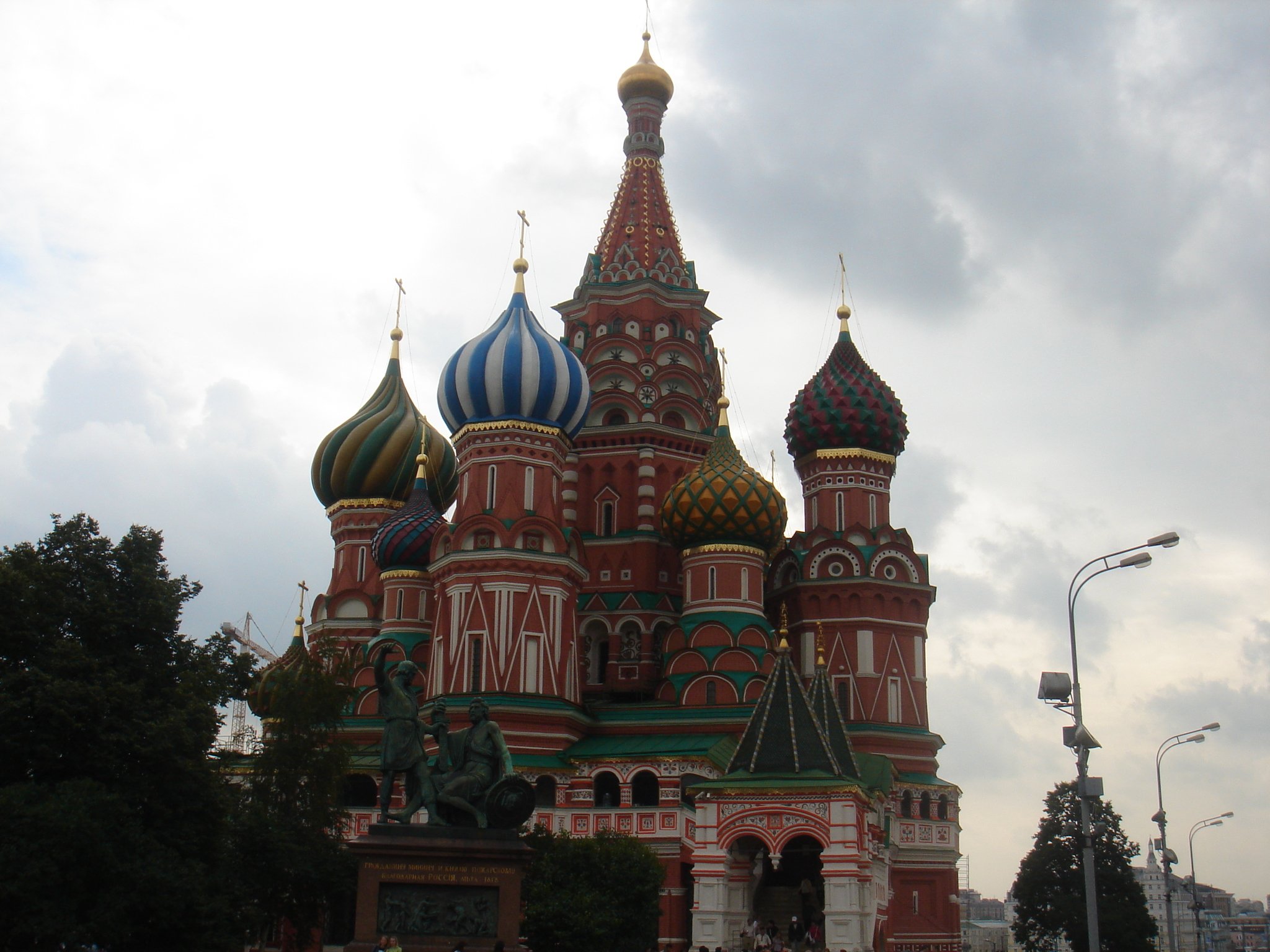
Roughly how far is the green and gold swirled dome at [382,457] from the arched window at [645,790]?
12.7 meters

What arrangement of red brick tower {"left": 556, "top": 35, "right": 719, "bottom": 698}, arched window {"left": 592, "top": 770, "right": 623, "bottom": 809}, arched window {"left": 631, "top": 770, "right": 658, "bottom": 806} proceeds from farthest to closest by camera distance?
red brick tower {"left": 556, "top": 35, "right": 719, "bottom": 698}, arched window {"left": 592, "top": 770, "right": 623, "bottom": 809}, arched window {"left": 631, "top": 770, "right": 658, "bottom": 806}

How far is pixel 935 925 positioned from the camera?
36.5 meters

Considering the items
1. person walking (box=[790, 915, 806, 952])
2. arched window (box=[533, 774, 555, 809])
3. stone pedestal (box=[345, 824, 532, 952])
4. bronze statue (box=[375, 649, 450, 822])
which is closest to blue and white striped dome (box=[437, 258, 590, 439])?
arched window (box=[533, 774, 555, 809])

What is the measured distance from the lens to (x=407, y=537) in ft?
125

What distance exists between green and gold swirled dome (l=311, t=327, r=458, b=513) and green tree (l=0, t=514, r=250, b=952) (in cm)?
1929

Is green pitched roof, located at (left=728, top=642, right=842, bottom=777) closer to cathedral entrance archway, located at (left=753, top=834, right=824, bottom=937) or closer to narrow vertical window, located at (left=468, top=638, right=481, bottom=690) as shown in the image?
cathedral entrance archway, located at (left=753, top=834, right=824, bottom=937)

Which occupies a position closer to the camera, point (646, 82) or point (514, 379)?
point (514, 379)

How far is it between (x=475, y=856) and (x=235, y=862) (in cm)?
718

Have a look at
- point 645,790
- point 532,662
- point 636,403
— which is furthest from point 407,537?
point 645,790

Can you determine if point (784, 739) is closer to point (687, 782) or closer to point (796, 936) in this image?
point (796, 936)

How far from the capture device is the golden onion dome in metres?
45.2

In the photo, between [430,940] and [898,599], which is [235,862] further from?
[898,599]

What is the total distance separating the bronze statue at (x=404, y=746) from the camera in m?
19.7

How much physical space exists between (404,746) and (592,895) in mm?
6682
